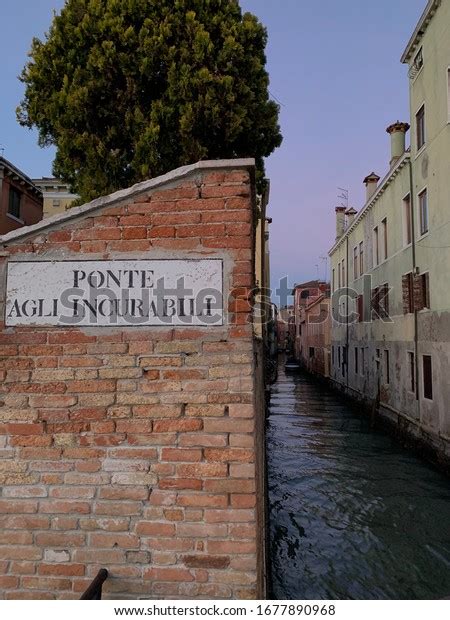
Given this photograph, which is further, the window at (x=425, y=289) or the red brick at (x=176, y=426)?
the window at (x=425, y=289)

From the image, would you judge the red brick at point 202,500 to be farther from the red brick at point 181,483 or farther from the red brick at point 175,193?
the red brick at point 175,193

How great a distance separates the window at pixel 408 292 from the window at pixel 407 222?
120 cm

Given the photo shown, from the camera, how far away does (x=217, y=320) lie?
110 inches

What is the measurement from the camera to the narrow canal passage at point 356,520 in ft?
22.4

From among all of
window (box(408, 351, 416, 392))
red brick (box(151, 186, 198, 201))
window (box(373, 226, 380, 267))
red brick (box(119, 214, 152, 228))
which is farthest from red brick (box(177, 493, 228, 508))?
window (box(373, 226, 380, 267))

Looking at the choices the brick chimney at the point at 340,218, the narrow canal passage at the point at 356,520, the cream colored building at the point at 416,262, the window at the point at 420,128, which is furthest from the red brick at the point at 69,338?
the brick chimney at the point at 340,218

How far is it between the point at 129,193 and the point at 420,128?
13494 mm

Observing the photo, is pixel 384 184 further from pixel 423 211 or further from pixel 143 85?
pixel 143 85

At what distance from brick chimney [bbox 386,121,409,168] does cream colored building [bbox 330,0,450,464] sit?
0.04 m

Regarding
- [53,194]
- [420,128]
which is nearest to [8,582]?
[420,128]

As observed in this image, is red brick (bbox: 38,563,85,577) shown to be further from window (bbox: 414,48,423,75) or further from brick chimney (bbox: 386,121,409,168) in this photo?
brick chimney (bbox: 386,121,409,168)

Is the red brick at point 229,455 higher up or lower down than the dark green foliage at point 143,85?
lower down

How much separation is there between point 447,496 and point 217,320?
952 centimetres

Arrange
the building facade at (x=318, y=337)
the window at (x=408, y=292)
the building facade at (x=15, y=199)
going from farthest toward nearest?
1. the building facade at (x=318, y=337)
2. the building facade at (x=15, y=199)
3. the window at (x=408, y=292)
